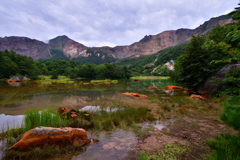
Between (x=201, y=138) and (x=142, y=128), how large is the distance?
8.17 feet

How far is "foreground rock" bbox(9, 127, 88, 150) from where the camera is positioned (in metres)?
3.54

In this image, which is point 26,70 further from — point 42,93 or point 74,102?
point 74,102

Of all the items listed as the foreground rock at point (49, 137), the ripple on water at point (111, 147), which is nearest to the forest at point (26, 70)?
the foreground rock at point (49, 137)

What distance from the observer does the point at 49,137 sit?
12.6 ft

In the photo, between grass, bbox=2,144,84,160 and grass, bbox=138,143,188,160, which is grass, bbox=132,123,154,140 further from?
grass, bbox=2,144,84,160

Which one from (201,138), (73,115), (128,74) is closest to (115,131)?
(73,115)

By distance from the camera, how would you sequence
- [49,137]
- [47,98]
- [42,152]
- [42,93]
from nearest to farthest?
[42,152] → [49,137] → [47,98] → [42,93]

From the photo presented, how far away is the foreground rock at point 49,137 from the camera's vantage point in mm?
3541

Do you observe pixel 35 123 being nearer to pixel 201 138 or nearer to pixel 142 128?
pixel 142 128

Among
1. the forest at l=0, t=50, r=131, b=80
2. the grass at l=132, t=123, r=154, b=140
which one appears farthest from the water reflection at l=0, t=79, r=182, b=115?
the forest at l=0, t=50, r=131, b=80

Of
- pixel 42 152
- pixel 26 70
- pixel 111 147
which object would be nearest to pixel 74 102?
pixel 42 152

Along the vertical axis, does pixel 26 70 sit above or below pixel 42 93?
above

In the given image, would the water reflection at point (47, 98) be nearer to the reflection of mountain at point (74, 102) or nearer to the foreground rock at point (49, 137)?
the reflection of mountain at point (74, 102)

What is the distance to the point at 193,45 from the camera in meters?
16.5
